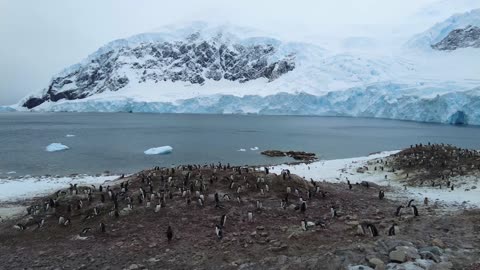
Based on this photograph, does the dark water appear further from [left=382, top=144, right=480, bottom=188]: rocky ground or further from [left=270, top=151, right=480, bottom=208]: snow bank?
[left=382, top=144, right=480, bottom=188]: rocky ground

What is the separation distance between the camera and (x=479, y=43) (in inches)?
5433

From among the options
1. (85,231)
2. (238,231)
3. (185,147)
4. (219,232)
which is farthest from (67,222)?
(185,147)

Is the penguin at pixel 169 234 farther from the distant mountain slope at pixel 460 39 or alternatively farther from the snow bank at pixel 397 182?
the distant mountain slope at pixel 460 39

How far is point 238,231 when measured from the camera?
46.5 feet

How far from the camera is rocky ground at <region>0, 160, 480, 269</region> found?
37.5 ft

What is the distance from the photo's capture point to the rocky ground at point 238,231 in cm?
1144

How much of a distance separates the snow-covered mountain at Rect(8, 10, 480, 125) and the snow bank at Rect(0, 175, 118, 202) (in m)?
70.7

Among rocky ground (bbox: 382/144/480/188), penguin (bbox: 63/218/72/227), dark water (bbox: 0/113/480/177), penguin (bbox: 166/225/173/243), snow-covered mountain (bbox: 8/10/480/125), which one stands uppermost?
snow-covered mountain (bbox: 8/10/480/125)

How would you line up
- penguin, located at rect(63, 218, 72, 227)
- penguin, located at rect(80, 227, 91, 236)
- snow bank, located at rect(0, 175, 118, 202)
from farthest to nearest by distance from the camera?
snow bank, located at rect(0, 175, 118, 202), penguin, located at rect(63, 218, 72, 227), penguin, located at rect(80, 227, 91, 236)

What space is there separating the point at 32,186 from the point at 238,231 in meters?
17.9

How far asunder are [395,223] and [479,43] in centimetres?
14421

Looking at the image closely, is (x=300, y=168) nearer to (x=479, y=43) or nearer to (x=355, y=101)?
(x=355, y=101)

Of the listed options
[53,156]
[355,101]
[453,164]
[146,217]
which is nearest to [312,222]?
[146,217]

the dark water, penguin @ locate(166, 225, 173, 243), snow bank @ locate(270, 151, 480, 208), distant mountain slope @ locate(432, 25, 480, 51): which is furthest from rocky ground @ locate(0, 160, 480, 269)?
distant mountain slope @ locate(432, 25, 480, 51)
